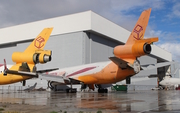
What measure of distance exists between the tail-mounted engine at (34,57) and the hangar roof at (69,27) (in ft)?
89.6

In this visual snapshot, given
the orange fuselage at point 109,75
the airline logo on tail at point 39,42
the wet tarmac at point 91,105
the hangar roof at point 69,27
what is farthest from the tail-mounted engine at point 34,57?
→ the hangar roof at point 69,27

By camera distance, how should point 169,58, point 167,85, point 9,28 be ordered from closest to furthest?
point 9,28
point 167,85
point 169,58

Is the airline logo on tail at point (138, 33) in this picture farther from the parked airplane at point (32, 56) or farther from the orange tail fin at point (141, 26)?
the parked airplane at point (32, 56)

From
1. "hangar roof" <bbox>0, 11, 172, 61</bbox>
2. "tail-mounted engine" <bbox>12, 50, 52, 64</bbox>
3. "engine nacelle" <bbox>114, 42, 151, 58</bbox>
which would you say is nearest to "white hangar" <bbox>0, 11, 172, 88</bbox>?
"hangar roof" <bbox>0, 11, 172, 61</bbox>

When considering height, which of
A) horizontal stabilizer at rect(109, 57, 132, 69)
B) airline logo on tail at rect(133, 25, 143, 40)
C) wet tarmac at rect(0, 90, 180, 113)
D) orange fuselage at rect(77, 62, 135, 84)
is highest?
airline logo on tail at rect(133, 25, 143, 40)

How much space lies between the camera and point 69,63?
4875 centimetres

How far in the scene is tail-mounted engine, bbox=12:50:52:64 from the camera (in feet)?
62.6

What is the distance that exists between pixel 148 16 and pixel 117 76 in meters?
7.87

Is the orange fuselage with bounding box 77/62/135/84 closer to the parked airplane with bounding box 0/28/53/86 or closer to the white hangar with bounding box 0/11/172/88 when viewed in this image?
the parked airplane with bounding box 0/28/53/86

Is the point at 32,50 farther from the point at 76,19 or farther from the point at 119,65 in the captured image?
the point at 76,19

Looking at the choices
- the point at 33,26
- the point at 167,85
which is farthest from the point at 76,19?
the point at 167,85

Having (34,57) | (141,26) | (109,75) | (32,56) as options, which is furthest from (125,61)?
(32,56)

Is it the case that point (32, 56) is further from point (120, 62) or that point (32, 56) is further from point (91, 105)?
point (91, 105)

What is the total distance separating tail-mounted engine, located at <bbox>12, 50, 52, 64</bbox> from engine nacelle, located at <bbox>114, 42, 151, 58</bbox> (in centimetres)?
843
